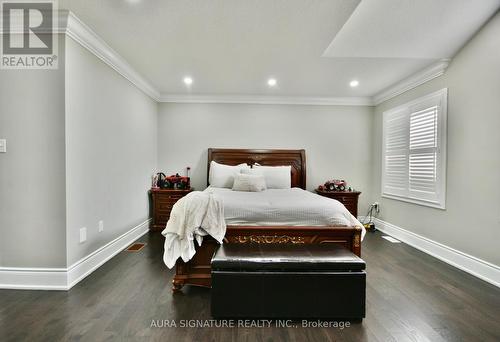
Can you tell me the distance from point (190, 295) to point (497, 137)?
3.40m

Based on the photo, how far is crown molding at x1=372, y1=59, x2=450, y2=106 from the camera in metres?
3.30

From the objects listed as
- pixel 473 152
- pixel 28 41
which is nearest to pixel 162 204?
pixel 28 41

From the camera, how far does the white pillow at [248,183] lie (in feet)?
12.7

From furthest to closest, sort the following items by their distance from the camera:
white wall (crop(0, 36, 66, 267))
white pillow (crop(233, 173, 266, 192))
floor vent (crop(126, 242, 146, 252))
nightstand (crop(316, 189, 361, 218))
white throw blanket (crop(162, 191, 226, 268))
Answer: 1. nightstand (crop(316, 189, 361, 218))
2. white pillow (crop(233, 173, 266, 192))
3. floor vent (crop(126, 242, 146, 252))
4. white wall (crop(0, 36, 66, 267))
5. white throw blanket (crop(162, 191, 226, 268))

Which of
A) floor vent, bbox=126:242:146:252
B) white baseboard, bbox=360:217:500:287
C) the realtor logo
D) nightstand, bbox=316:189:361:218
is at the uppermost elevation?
the realtor logo

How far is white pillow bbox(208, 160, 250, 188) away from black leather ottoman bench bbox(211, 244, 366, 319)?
2473 mm

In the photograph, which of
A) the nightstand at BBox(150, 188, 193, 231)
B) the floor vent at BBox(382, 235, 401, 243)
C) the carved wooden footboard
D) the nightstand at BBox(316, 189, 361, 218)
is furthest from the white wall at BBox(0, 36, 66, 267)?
the floor vent at BBox(382, 235, 401, 243)

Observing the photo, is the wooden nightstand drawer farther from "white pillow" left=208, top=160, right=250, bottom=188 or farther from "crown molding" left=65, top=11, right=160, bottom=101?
"crown molding" left=65, top=11, right=160, bottom=101

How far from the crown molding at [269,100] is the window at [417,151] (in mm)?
667

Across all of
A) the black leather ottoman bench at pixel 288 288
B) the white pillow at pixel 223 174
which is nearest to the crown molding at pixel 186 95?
the white pillow at pixel 223 174

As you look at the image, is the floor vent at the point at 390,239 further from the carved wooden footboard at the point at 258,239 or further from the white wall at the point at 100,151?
the white wall at the point at 100,151

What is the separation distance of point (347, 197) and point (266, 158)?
1.65m

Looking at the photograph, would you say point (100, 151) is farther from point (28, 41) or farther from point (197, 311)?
point (197, 311)

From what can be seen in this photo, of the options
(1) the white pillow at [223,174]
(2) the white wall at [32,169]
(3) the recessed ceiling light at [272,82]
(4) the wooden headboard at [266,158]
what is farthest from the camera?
(4) the wooden headboard at [266,158]
